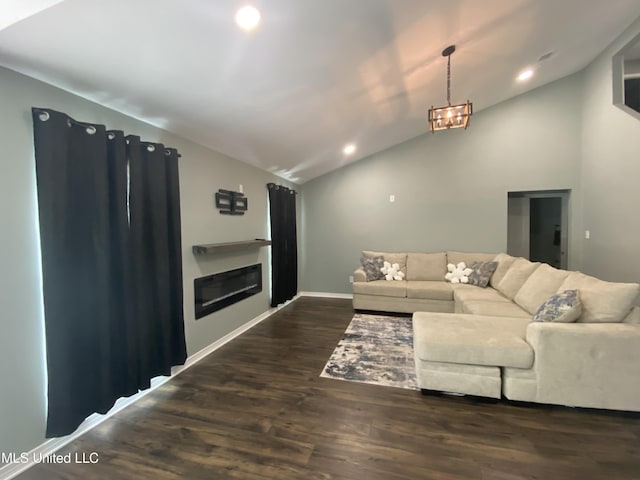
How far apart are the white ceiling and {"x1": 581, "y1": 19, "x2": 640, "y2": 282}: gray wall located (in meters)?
0.48

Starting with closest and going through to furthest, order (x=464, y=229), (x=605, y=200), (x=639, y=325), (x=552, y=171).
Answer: (x=639, y=325) → (x=605, y=200) → (x=552, y=171) → (x=464, y=229)

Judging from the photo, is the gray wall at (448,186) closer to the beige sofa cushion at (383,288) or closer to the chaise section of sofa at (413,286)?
the chaise section of sofa at (413,286)

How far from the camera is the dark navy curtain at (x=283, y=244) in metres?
4.48

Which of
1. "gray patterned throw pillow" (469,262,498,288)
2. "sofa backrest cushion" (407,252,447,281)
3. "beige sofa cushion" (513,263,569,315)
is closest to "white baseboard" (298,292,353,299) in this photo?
"sofa backrest cushion" (407,252,447,281)

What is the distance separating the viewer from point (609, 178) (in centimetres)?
368

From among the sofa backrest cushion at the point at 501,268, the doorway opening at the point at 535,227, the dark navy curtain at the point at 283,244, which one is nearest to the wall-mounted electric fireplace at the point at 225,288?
the dark navy curtain at the point at 283,244

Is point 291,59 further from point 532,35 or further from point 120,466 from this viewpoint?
point 120,466

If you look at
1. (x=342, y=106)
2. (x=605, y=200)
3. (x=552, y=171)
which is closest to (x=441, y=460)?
(x=342, y=106)

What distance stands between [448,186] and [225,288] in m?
4.17

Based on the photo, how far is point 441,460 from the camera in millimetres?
1608

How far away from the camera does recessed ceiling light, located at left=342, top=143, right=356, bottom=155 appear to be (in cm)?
438

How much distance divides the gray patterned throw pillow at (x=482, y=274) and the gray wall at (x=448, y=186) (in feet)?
2.10

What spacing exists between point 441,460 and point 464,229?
409 centimetres

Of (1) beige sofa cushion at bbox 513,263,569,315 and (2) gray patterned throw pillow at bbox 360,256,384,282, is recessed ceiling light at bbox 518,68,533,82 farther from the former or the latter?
(2) gray patterned throw pillow at bbox 360,256,384,282
